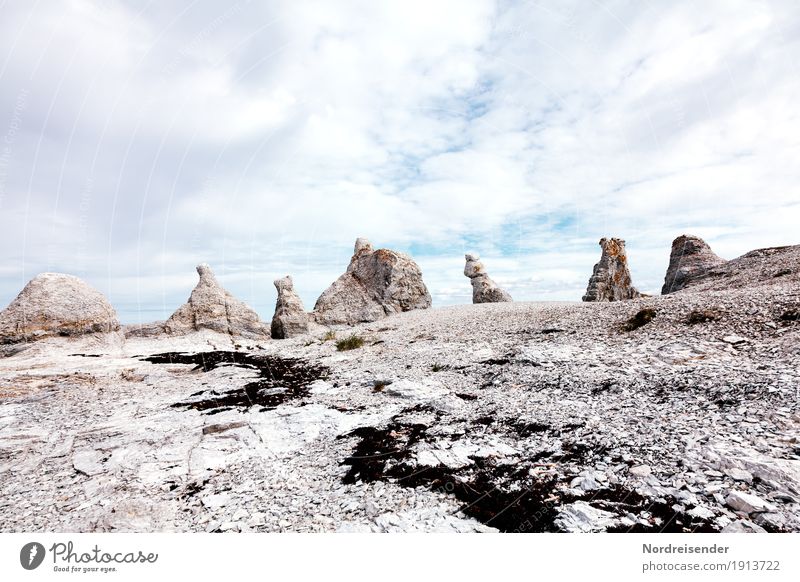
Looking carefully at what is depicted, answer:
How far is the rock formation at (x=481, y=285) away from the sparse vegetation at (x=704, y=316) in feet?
59.3

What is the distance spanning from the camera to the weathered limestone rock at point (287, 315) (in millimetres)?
26297

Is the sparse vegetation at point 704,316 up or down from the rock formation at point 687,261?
down

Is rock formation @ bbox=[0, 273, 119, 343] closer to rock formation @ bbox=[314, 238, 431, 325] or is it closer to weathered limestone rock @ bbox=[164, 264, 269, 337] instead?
weathered limestone rock @ bbox=[164, 264, 269, 337]

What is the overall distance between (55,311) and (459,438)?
71.8 ft

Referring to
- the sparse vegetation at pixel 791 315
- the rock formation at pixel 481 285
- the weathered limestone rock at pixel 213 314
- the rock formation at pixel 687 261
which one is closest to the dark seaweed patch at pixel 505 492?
the sparse vegetation at pixel 791 315

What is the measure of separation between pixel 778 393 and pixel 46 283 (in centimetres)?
2791

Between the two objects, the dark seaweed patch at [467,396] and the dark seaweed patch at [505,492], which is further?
the dark seaweed patch at [467,396]

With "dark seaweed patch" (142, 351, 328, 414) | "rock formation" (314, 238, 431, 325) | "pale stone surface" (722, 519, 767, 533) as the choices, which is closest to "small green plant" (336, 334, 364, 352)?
"dark seaweed patch" (142, 351, 328, 414)

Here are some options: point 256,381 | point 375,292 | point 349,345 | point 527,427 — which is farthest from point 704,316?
point 375,292

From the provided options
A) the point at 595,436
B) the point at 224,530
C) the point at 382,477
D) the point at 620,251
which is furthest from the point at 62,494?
the point at 620,251

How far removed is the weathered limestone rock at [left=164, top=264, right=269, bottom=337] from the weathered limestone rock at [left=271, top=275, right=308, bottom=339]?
142 centimetres

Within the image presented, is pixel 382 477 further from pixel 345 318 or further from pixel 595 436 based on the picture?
pixel 345 318

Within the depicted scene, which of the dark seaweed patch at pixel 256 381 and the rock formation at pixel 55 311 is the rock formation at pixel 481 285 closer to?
the dark seaweed patch at pixel 256 381

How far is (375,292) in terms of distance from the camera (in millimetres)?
29250
